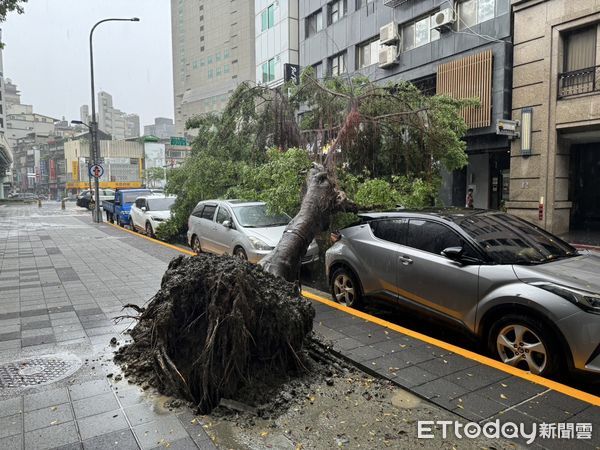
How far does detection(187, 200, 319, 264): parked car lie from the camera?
834cm

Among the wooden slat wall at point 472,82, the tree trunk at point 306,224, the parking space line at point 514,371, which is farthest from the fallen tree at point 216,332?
the wooden slat wall at point 472,82

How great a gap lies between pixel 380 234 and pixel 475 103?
26.3 feet

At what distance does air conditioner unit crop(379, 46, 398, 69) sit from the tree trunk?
14234mm

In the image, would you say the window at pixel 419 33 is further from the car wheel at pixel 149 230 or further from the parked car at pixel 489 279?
the parked car at pixel 489 279

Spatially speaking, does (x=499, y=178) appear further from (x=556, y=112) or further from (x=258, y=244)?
(x=258, y=244)

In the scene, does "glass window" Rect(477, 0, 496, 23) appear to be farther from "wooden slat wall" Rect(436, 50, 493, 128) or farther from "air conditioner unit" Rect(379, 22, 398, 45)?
"air conditioner unit" Rect(379, 22, 398, 45)

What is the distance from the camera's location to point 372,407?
318 cm

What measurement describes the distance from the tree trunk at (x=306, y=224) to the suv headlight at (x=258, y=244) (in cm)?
124

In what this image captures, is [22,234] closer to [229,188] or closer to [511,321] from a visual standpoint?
[229,188]

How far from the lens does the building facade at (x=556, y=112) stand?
44.1 ft

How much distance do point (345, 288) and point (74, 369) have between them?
3.44m

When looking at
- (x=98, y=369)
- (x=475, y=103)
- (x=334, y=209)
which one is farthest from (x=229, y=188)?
(x=98, y=369)

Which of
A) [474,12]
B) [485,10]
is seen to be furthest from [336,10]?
[485,10]

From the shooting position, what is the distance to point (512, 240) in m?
4.69
